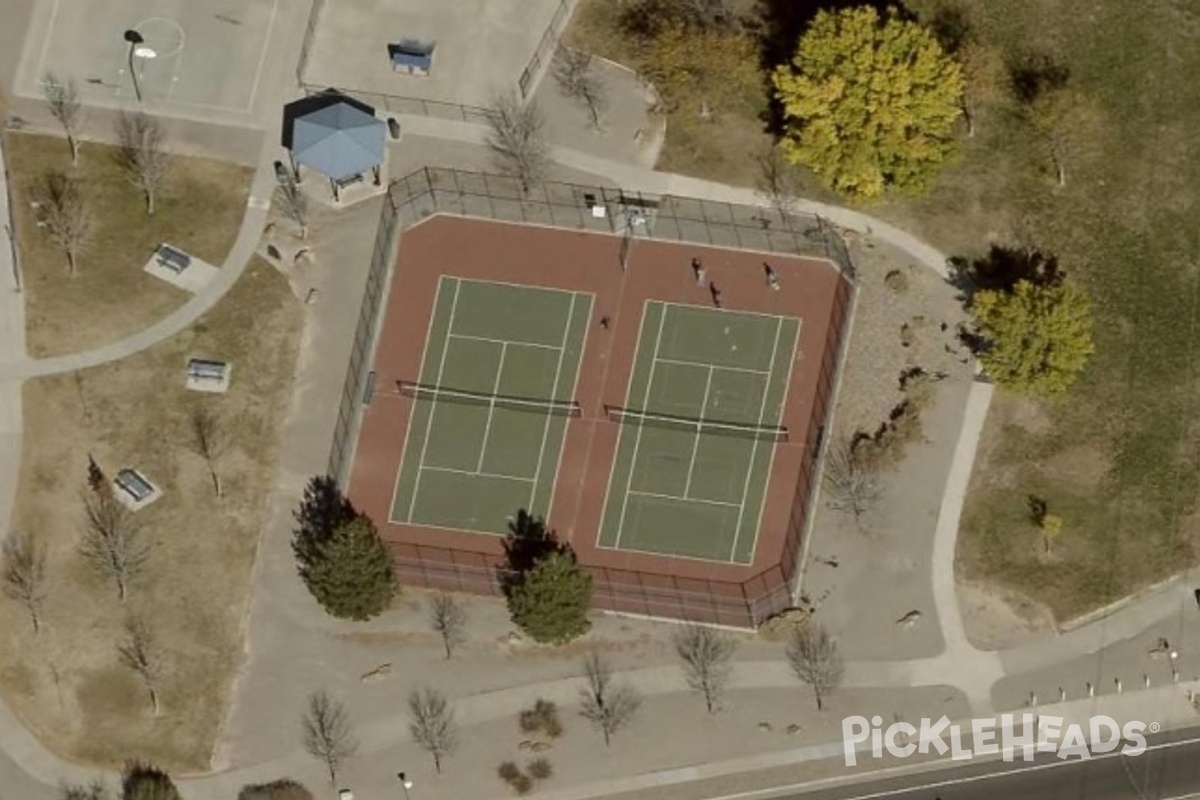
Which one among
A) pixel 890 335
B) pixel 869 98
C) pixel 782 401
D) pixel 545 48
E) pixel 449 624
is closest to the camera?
pixel 869 98

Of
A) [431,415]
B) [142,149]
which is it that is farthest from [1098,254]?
[142,149]

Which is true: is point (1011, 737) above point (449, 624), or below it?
below

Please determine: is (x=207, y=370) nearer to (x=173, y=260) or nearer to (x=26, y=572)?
(x=173, y=260)

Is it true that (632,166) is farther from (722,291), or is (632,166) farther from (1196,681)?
(1196,681)

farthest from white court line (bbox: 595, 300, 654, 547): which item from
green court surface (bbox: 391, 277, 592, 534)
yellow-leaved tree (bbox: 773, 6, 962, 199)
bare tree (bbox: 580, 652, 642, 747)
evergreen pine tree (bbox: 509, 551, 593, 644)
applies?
yellow-leaved tree (bbox: 773, 6, 962, 199)

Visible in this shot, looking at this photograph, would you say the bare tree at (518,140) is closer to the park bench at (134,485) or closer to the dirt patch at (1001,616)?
the park bench at (134,485)

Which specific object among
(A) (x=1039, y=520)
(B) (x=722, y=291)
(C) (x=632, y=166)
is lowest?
(A) (x=1039, y=520)

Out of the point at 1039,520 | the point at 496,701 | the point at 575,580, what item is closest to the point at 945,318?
the point at 1039,520
